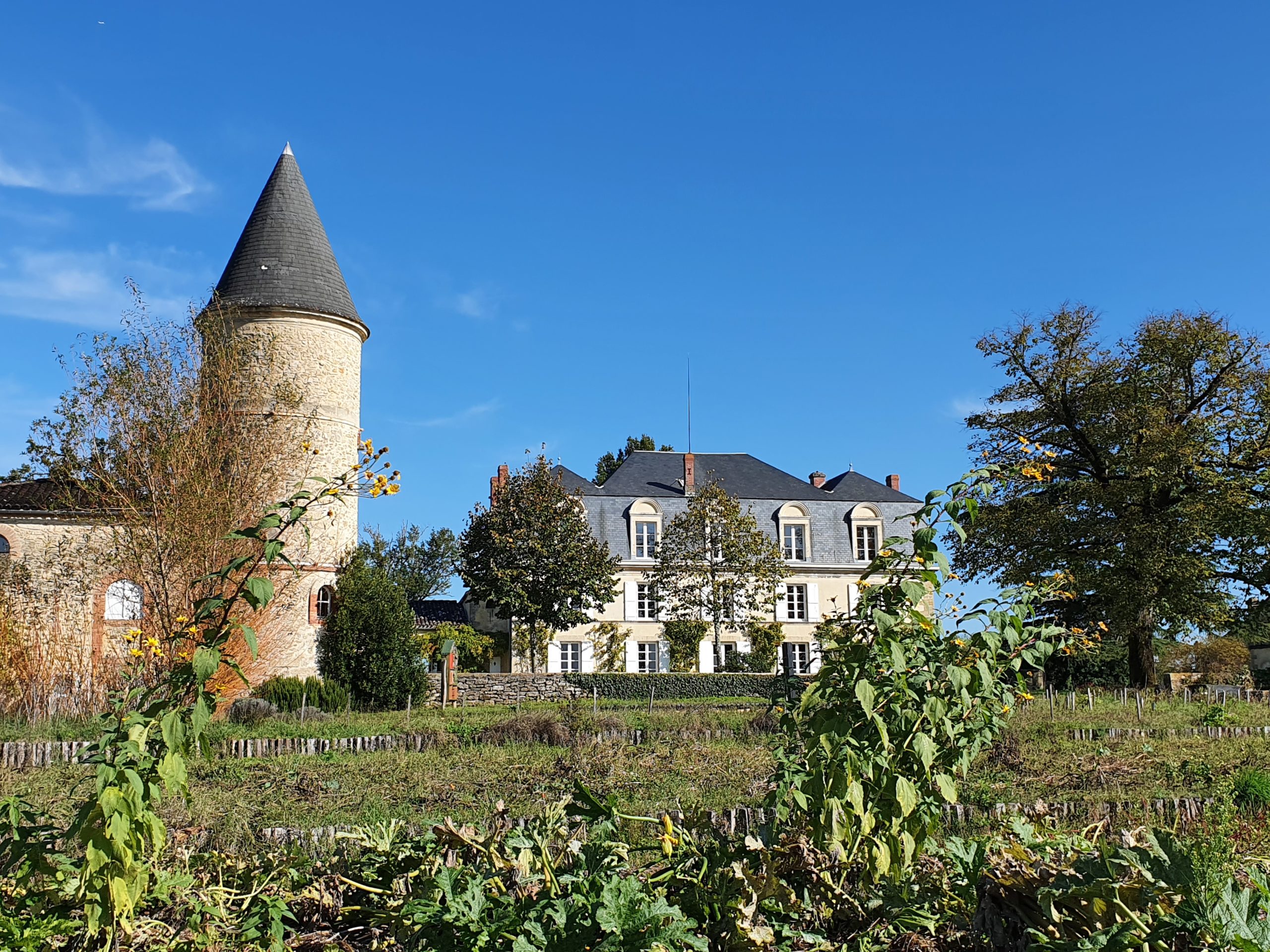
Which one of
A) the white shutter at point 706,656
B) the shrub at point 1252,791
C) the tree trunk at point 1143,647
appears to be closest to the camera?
the shrub at point 1252,791

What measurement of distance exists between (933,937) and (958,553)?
2739cm

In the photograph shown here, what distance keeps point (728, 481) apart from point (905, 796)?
40.9 m

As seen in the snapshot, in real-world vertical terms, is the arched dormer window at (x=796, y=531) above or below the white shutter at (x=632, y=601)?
above

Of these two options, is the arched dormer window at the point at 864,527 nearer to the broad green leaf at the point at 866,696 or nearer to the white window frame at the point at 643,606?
the white window frame at the point at 643,606

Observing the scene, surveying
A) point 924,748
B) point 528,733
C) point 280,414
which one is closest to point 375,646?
point 280,414

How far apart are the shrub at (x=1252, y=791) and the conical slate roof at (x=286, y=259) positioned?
2354cm

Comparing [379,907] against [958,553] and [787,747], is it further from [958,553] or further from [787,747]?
[958,553]

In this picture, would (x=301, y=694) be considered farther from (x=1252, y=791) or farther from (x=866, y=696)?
(x=866, y=696)

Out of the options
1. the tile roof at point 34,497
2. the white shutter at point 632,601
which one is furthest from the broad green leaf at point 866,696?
the white shutter at point 632,601

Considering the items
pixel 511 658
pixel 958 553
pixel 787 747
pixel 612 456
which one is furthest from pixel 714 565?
pixel 787 747

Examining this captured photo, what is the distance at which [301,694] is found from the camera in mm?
21297

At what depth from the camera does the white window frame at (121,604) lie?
75.5 ft

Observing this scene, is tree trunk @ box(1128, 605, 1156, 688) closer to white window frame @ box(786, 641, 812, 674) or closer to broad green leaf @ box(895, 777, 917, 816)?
white window frame @ box(786, 641, 812, 674)

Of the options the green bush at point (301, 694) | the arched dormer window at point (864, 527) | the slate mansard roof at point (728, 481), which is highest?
the slate mansard roof at point (728, 481)
